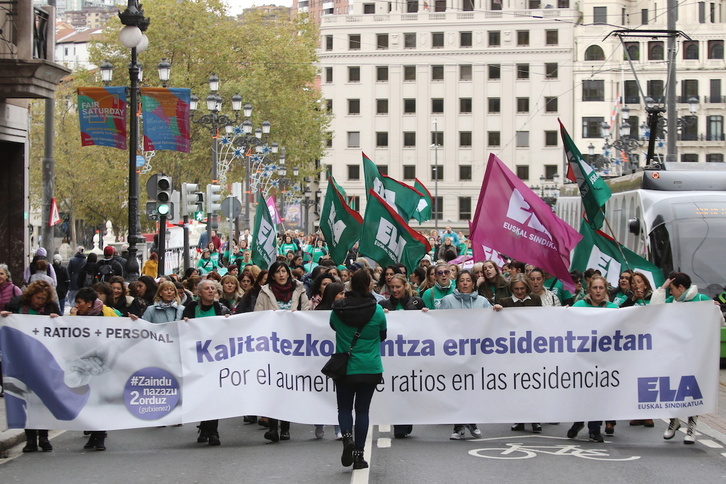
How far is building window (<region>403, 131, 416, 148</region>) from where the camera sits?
310 feet

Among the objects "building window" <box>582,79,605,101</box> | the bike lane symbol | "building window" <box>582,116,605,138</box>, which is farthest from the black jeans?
"building window" <box>582,79,605,101</box>

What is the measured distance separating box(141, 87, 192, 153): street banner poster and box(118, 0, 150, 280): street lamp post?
1317mm

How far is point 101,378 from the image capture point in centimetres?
1103

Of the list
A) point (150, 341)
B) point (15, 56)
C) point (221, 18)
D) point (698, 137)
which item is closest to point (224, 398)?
point (150, 341)

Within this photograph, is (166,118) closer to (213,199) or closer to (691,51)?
(213,199)

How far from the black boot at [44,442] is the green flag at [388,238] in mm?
6868

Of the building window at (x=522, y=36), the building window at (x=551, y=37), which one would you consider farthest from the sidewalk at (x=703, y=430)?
the building window at (x=522, y=36)

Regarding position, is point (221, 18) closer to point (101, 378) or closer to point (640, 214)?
point (640, 214)

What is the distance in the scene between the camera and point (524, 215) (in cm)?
1312

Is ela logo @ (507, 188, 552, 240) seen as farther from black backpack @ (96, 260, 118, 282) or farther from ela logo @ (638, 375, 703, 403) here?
black backpack @ (96, 260, 118, 282)

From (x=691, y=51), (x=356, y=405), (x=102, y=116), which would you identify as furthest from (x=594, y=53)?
(x=356, y=405)

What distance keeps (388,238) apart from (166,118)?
24.1 feet

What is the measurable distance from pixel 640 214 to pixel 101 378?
1240 centimetres

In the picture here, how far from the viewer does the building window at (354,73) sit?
9425 cm
